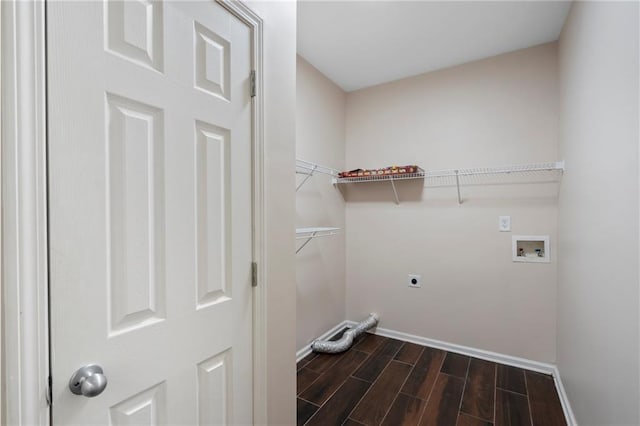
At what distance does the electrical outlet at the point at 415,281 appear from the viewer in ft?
9.15

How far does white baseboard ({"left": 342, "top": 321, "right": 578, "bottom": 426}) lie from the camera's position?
6.25 feet

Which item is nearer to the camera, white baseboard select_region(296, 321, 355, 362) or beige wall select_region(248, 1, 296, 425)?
beige wall select_region(248, 1, 296, 425)

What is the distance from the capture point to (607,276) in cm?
125

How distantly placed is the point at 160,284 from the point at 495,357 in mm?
2695

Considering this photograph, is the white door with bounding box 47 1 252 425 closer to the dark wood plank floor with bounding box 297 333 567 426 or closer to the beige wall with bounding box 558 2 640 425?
the dark wood plank floor with bounding box 297 333 567 426

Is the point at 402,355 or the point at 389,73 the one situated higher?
the point at 389,73

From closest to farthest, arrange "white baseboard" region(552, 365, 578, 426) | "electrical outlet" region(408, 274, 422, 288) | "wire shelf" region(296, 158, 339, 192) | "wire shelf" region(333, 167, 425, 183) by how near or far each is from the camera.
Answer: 1. "white baseboard" region(552, 365, 578, 426)
2. "wire shelf" region(296, 158, 339, 192)
3. "wire shelf" region(333, 167, 425, 183)
4. "electrical outlet" region(408, 274, 422, 288)

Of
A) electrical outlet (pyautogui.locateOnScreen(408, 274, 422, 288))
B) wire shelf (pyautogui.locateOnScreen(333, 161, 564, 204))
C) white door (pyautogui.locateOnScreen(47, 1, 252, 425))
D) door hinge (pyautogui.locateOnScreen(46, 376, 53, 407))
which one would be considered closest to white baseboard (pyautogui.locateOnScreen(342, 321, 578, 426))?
electrical outlet (pyautogui.locateOnScreen(408, 274, 422, 288))

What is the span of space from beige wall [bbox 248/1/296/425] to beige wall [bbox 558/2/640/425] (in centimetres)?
125

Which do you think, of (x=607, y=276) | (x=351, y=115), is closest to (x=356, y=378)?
(x=607, y=276)

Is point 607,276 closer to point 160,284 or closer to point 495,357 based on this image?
point 495,357

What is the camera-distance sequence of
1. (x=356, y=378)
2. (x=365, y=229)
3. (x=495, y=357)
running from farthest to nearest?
(x=365, y=229)
(x=495, y=357)
(x=356, y=378)

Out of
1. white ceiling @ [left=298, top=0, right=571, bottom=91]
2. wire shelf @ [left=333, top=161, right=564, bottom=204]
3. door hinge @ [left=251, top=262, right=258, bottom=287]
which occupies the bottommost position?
door hinge @ [left=251, top=262, right=258, bottom=287]

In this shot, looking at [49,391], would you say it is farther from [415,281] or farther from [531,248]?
[531,248]
